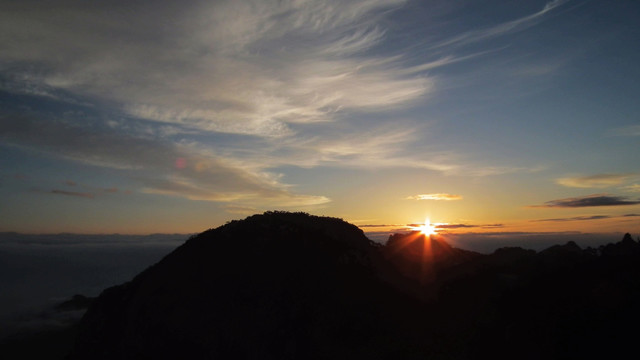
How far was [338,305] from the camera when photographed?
914 inches

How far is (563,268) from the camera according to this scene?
23.0 m

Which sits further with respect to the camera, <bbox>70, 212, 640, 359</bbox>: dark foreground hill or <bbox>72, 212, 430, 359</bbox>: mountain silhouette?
<bbox>72, 212, 430, 359</bbox>: mountain silhouette

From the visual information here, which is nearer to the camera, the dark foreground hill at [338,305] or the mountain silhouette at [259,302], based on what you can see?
the dark foreground hill at [338,305]

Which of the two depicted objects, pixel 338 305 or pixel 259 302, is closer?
→ pixel 338 305

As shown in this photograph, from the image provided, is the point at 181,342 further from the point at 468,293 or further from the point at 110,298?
the point at 468,293

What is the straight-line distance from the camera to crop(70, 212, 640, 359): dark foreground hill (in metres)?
18.6

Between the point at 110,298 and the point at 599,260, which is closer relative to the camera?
the point at 599,260

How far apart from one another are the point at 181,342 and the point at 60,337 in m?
63.3

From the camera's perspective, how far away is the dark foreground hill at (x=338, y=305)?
18.6 m

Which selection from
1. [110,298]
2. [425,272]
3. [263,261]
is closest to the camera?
[263,261]

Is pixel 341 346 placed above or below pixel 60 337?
above

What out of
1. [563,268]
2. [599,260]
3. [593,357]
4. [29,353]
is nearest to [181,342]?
[593,357]

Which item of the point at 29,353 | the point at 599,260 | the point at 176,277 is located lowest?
the point at 29,353

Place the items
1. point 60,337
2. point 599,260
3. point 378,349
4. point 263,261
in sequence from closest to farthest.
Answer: point 378,349, point 599,260, point 263,261, point 60,337
